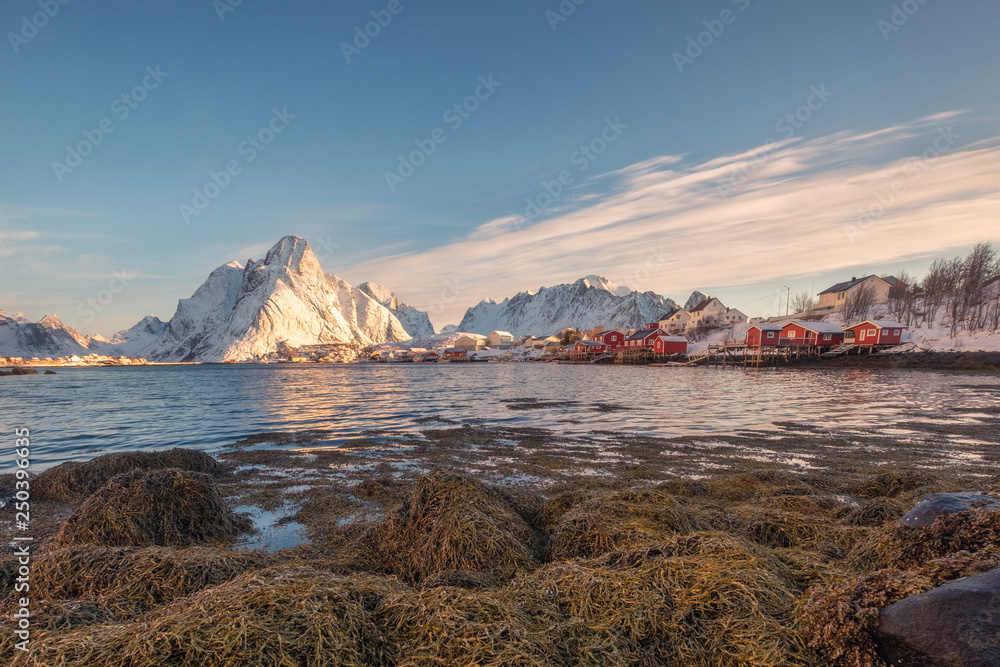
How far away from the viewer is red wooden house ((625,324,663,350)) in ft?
339

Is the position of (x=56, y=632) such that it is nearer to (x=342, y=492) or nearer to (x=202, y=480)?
(x=202, y=480)

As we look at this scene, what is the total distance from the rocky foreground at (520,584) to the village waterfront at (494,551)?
2cm

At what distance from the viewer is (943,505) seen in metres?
3.88

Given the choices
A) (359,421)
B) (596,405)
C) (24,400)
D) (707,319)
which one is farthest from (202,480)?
(707,319)

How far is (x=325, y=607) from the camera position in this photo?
9.41ft

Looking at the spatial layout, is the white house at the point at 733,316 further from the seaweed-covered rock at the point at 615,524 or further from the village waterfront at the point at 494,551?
the seaweed-covered rock at the point at 615,524

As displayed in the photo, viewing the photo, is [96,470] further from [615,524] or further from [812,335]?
[812,335]

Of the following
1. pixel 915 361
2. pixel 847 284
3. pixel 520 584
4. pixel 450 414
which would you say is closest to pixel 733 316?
pixel 847 284

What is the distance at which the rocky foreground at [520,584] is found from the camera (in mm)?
2518

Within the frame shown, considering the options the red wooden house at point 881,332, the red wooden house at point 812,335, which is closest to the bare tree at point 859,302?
the red wooden house at point 812,335

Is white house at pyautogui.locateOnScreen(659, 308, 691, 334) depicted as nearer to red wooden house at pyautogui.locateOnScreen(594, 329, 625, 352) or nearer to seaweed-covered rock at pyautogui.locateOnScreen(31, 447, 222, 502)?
red wooden house at pyautogui.locateOnScreen(594, 329, 625, 352)

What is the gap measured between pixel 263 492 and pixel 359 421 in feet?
42.1

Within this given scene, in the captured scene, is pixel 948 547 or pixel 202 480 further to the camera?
pixel 202 480

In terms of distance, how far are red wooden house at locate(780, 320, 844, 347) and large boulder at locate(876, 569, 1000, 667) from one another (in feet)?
294
